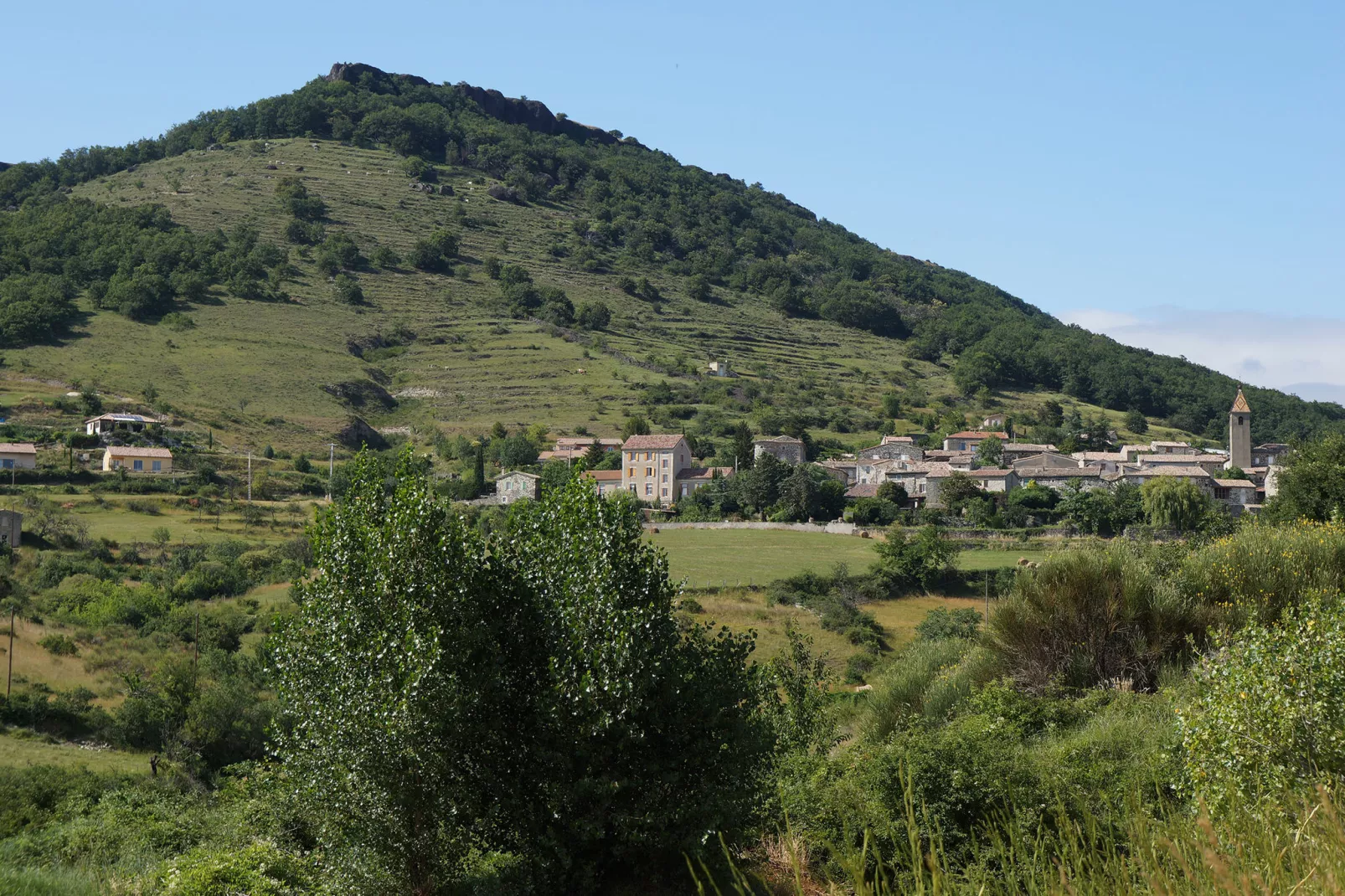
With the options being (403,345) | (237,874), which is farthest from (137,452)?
(237,874)

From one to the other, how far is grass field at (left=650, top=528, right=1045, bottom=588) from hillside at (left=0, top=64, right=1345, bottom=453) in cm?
2918

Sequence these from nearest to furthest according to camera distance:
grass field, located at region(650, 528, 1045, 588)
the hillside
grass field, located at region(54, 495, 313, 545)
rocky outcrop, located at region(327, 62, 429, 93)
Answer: grass field, located at region(650, 528, 1045, 588)
grass field, located at region(54, 495, 313, 545)
the hillside
rocky outcrop, located at region(327, 62, 429, 93)

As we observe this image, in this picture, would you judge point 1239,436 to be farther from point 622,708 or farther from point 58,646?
point 622,708

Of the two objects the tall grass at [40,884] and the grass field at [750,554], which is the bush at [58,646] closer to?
the grass field at [750,554]

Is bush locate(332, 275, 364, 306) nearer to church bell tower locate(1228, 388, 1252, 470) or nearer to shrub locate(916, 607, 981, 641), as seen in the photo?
church bell tower locate(1228, 388, 1252, 470)

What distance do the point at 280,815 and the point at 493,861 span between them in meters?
4.06

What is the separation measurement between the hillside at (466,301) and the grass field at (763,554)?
29179mm

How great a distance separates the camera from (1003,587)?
44875 millimetres

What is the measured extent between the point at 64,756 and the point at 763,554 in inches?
1205

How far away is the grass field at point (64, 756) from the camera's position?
26.4 meters

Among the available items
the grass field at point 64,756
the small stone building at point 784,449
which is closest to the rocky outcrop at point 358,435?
the small stone building at point 784,449

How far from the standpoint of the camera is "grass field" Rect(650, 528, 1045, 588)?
46.8 metres

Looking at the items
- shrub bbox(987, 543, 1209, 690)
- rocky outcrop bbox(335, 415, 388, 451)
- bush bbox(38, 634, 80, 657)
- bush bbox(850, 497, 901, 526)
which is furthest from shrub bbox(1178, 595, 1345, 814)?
rocky outcrop bbox(335, 415, 388, 451)

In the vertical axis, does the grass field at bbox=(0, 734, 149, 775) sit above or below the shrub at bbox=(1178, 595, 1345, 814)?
below
